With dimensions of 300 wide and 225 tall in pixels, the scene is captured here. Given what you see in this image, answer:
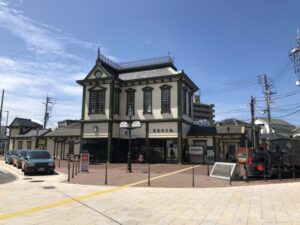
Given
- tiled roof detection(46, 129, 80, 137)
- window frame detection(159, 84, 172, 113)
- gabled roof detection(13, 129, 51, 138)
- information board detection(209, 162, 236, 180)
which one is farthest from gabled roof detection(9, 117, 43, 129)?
information board detection(209, 162, 236, 180)

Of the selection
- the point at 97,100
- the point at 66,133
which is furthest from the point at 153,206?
the point at 66,133

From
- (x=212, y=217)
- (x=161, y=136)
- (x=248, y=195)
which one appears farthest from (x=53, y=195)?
(x=161, y=136)

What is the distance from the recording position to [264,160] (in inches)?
645

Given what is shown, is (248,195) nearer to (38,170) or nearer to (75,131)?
(38,170)

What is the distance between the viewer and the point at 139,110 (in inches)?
1277

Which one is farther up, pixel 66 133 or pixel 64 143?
pixel 66 133

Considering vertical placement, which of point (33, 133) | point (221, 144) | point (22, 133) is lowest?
point (221, 144)

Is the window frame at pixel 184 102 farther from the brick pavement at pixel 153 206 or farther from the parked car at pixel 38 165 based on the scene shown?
the brick pavement at pixel 153 206

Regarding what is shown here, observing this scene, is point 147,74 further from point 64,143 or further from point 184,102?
point 64,143

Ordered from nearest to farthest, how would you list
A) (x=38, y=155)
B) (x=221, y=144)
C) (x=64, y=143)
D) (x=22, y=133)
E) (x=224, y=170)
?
(x=224, y=170) → (x=38, y=155) → (x=221, y=144) → (x=64, y=143) → (x=22, y=133)

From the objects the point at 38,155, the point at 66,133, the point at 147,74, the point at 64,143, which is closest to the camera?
the point at 38,155

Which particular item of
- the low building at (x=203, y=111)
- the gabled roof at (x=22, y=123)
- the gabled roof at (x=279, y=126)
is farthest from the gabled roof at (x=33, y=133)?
the low building at (x=203, y=111)

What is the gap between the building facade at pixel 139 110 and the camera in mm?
30703

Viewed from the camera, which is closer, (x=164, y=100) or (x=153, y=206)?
(x=153, y=206)
